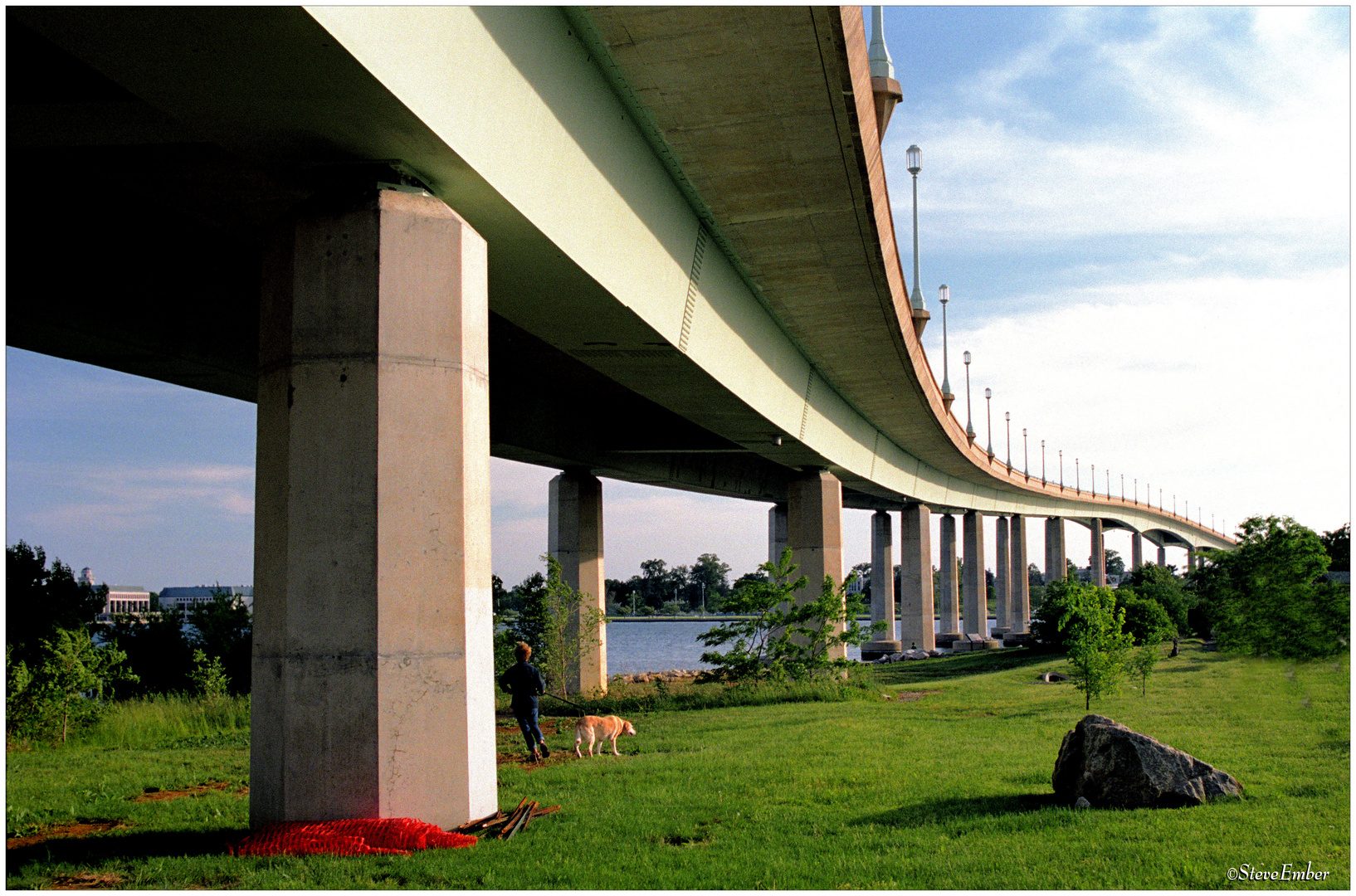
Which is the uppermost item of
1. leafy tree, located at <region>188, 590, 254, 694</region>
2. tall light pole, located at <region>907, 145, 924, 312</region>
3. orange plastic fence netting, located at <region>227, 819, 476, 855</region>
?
tall light pole, located at <region>907, 145, 924, 312</region>

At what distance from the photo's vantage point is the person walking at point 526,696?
47.0ft

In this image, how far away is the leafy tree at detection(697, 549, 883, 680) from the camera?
24.1 meters

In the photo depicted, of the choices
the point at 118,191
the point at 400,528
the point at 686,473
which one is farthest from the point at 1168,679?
the point at 118,191

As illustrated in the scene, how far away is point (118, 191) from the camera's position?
12.4 metres

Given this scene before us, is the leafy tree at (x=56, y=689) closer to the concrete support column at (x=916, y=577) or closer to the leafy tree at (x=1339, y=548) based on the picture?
the leafy tree at (x=1339, y=548)

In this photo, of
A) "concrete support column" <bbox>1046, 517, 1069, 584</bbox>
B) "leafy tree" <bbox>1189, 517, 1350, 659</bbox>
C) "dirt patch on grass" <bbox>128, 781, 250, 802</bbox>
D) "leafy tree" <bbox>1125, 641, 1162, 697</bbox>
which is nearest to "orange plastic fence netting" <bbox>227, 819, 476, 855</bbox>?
"dirt patch on grass" <bbox>128, 781, 250, 802</bbox>

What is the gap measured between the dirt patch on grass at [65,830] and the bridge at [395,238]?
2230mm

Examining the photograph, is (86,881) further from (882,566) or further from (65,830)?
(882,566)

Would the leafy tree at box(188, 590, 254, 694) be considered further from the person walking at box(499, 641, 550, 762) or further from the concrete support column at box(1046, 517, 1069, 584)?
the concrete support column at box(1046, 517, 1069, 584)

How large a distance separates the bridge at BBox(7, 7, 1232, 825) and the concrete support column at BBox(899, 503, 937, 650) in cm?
3899

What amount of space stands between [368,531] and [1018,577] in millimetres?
71046

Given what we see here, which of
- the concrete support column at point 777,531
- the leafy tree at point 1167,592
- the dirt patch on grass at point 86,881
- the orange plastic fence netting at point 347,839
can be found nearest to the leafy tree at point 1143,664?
the orange plastic fence netting at point 347,839

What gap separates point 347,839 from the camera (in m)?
7.76

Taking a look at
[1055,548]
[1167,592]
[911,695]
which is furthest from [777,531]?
[1055,548]
